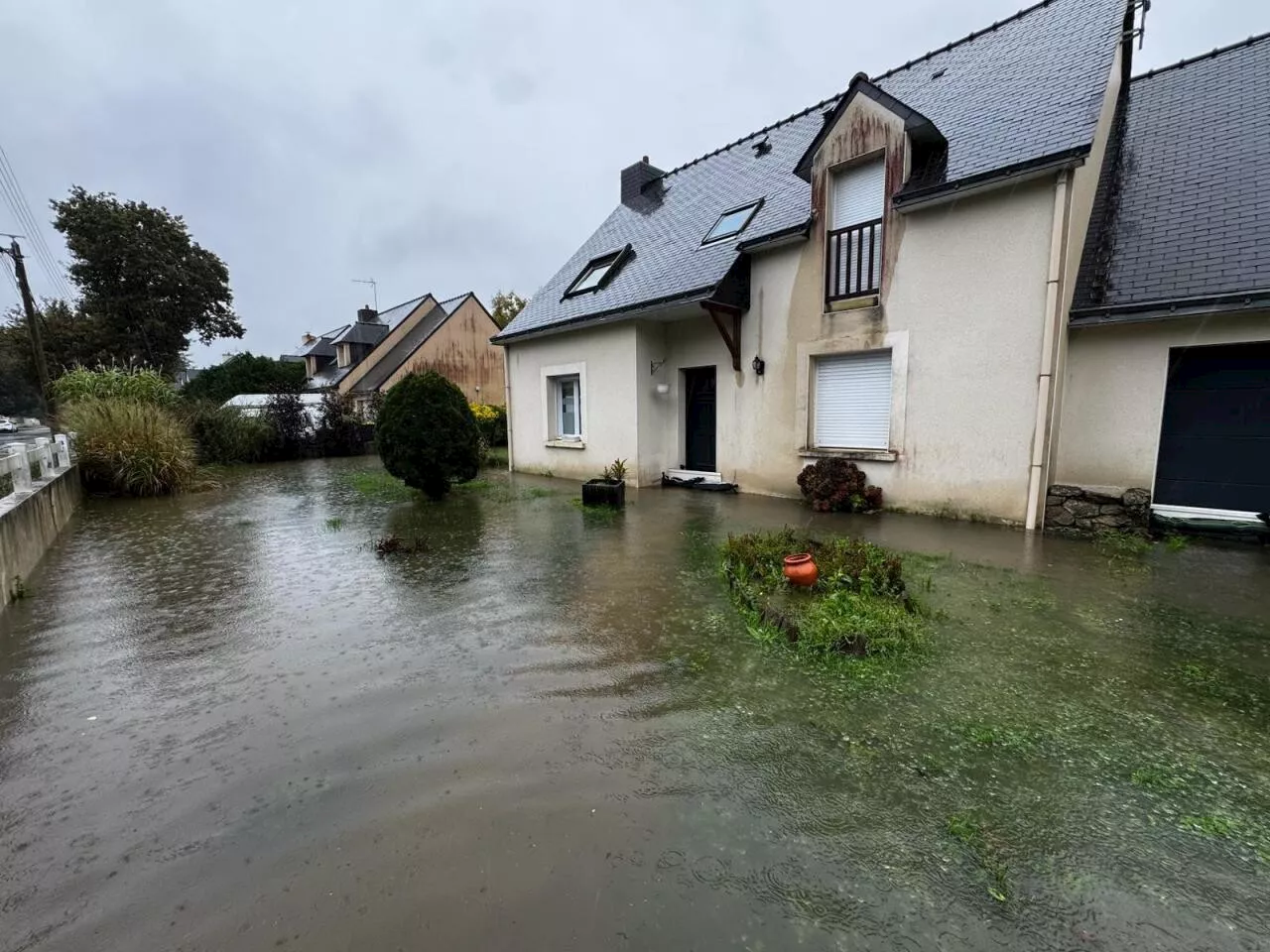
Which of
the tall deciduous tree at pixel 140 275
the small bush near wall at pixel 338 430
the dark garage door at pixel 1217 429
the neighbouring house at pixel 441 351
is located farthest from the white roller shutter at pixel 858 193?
the tall deciduous tree at pixel 140 275

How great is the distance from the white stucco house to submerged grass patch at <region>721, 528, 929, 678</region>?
285 cm

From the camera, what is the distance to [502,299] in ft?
122

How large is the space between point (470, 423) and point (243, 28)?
7.63 meters

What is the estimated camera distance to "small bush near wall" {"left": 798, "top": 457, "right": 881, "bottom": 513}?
759 centimetres

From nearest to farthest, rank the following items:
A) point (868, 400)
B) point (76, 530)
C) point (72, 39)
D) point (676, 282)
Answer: point (76, 530), point (868, 400), point (72, 39), point (676, 282)

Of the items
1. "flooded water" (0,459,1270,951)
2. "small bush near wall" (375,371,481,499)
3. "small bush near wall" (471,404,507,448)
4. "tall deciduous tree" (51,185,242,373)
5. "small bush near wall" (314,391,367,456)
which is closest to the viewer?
"flooded water" (0,459,1270,951)

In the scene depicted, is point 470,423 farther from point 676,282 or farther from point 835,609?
point 835,609

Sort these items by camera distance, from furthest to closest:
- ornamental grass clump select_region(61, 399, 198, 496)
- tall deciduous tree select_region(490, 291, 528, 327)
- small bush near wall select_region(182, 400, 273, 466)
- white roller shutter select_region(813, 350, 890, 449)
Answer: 1. tall deciduous tree select_region(490, 291, 528, 327)
2. small bush near wall select_region(182, 400, 273, 466)
3. ornamental grass clump select_region(61, 399, 198, 496)
4. white roller shutter select_region(813, 350, 890, 449)

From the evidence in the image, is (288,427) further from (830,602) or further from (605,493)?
(830,602)

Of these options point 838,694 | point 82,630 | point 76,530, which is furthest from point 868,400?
point 76,530

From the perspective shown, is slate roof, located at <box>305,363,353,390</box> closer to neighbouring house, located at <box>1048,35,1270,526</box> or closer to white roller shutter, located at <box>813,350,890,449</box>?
white roller shutter, located at <box>813,350,890,449</box>

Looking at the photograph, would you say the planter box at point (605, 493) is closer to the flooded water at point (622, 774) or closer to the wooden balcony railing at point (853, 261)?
the flooded water at point (622, 774)

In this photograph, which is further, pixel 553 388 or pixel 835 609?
pixel 553 388

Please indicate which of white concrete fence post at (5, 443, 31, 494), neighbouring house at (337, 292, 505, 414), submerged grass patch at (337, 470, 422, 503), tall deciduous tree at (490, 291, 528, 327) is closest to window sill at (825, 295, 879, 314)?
submerged grass patch at (337, 470, 422, 503)
